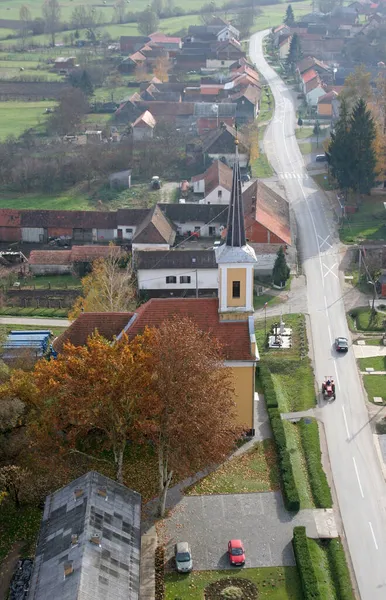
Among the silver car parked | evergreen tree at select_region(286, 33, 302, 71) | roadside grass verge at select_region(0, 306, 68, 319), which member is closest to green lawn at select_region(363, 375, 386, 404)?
the silver car parked

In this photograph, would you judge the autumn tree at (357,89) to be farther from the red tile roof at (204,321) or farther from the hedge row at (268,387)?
the red tile roof at (204,321)

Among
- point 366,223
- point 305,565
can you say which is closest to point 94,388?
point 305,565

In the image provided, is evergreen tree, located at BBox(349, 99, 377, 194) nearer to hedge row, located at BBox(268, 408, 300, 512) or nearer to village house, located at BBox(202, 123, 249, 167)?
village house, located at BBox(202, 123, 249, 167)

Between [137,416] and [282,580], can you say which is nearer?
[282,580]

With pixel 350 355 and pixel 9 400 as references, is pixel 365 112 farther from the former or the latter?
pixel 9 400

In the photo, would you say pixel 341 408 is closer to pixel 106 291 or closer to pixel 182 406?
pixel 182 406

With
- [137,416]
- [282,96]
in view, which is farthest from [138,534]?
[282,96]

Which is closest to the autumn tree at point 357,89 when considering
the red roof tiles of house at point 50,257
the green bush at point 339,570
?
the red roof tiles of house at point 50,257
